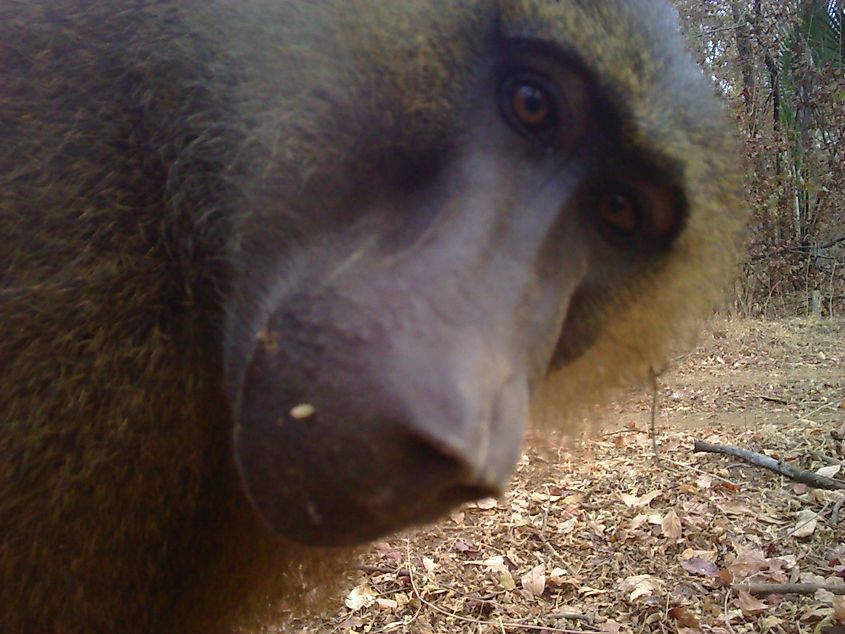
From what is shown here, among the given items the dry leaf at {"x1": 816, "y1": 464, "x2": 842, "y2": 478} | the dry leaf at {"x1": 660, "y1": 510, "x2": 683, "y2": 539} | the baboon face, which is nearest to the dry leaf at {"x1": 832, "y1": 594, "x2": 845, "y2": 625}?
the dry leaf at {"x1": 660, "y1": 510, "x2": 683, "y2": 539}

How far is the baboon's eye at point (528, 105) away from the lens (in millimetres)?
1329

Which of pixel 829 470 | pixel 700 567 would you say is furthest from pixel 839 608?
pixel 829 470

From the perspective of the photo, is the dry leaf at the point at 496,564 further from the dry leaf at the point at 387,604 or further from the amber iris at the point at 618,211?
the amber iris at the point at 618,211

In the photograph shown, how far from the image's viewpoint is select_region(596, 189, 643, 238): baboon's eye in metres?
1.43

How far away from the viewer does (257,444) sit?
1153 mm

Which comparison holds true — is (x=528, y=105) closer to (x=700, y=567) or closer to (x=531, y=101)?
(x=531, y=101)

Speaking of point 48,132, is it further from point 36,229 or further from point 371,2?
point 371,2

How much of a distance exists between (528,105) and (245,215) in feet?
1.61

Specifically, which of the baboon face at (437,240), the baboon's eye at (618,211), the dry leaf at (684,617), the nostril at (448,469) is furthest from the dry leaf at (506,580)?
the nostril at (448,469)

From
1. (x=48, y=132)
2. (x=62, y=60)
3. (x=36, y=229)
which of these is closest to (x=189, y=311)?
(x=36, y=229)

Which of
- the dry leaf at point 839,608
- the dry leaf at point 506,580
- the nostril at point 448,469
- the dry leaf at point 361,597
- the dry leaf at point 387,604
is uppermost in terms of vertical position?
the nostril at point 448,469

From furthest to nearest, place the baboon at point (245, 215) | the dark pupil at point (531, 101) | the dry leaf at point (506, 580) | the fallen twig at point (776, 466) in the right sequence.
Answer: the fallen twig at point (776, 466), the dry leaf at point (506, 580), the dark pupil at point (531, 101), the baboon at point (245, 215)

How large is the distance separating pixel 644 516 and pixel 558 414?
1.36 metres

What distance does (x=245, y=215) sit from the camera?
1.36 meters
